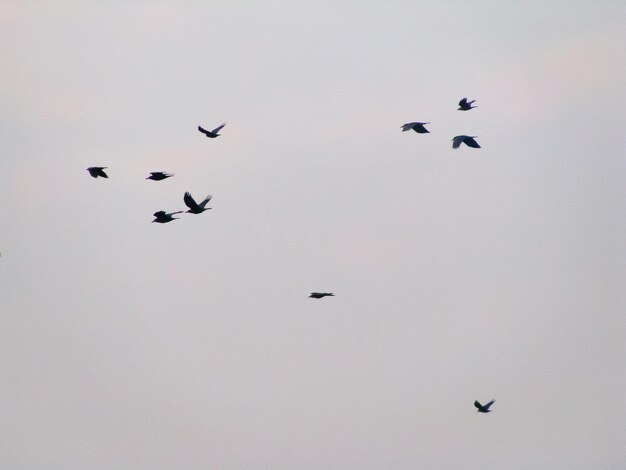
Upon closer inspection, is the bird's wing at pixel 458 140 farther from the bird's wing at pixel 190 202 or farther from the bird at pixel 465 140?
the bird's wing at pixel 190 202

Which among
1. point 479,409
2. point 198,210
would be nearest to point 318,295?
point 198,210

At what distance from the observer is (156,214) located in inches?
3765

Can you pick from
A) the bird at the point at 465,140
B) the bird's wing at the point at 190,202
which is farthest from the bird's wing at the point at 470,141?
the bird's wing at the point at 190,202

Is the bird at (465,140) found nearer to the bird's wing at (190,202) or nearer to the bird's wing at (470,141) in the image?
the bird's wing at (470,141)

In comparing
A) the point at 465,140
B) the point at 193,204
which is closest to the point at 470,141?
the point at 465,140

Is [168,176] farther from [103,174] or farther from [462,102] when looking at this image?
[462,102]

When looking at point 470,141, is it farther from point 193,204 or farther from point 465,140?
point 193,204

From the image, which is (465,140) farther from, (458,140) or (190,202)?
(190,202)

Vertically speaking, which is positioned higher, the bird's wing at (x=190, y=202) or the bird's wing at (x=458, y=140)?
the bird's wing at (x=458, y=140)

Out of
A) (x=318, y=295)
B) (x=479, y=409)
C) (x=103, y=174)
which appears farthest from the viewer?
(x=479, y=409)

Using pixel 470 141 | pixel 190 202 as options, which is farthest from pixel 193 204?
pixel 470 141

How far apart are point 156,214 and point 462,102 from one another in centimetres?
Result: 2054

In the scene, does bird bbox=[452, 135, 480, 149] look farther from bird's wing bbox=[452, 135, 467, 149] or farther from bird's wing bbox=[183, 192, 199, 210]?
bird's wing bbox=[183, 192, 199, 210]

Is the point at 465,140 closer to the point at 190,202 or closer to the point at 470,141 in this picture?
the point at 470,141
